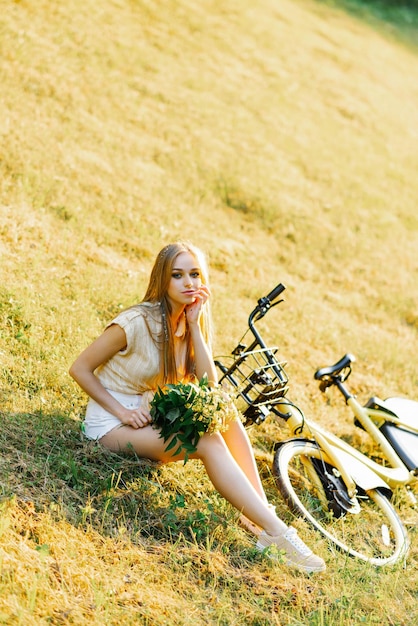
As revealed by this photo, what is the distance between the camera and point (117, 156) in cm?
970

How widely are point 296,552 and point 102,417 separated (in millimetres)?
1477

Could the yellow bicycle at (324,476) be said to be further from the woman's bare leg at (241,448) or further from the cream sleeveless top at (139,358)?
the cream sleeveless top at (139,358)

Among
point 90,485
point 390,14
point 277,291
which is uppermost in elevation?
point 390,14

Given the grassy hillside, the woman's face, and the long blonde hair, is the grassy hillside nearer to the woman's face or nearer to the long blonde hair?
the long blonde hair

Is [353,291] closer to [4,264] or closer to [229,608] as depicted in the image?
[4,264]

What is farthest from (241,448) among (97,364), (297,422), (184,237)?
(184,237)

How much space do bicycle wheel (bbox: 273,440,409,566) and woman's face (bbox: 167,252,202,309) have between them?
4.10ft

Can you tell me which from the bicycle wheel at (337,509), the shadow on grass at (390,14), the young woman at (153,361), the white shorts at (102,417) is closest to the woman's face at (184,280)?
the young woman at (153,361)

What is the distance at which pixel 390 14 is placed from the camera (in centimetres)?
2250

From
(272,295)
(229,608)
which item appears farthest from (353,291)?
(229,608)

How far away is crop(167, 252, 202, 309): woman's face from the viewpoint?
4.74 meters

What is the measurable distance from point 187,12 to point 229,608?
13.7 meters

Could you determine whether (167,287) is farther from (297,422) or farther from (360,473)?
(360,473)

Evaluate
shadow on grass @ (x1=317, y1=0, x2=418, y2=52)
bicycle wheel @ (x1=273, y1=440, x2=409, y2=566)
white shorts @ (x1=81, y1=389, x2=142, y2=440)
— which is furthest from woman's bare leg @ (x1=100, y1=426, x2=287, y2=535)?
shadow on grass @ (x1=317, y1=0, x2=418, y2=52)
